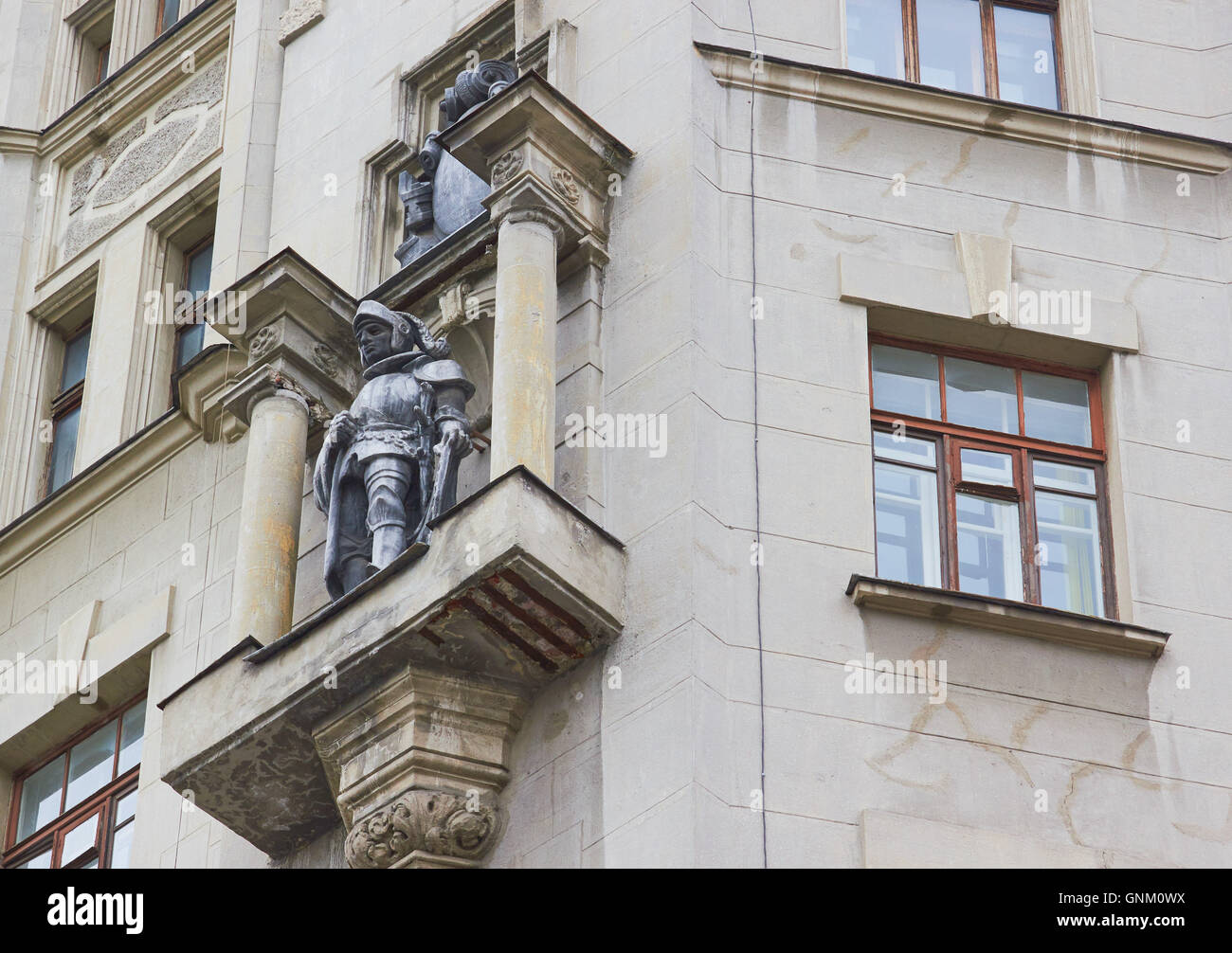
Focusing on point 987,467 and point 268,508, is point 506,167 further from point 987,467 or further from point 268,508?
point 987,467

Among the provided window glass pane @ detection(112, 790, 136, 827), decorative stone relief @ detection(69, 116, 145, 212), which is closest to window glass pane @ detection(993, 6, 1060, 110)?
window glass pane @ detection(112, 790, 136, 827)

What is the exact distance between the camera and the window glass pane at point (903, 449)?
49.9ft

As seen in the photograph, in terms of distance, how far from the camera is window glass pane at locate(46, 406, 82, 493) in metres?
20.0

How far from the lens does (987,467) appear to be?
15320mm

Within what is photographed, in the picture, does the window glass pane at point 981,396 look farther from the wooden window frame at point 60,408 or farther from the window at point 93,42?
the window at point 93,42

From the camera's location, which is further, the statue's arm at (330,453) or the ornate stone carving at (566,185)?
the ornate stone carving at (566,185)

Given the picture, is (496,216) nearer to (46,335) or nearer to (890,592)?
(890,592)

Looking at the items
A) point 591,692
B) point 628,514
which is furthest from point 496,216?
point 591,692

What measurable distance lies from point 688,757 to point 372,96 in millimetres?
6972

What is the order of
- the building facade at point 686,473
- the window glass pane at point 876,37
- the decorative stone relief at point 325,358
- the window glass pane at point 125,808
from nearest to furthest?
the building facade at point 686,473, the decorative stone relief at point 325,358, the window glass pane at point 125,808, the window glass pane at point 876,37

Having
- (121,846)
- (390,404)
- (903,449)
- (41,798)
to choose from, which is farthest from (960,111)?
(41,798)

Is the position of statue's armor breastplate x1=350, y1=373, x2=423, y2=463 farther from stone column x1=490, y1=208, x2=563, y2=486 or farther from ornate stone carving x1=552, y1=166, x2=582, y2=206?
Result: ornate stone carving x1=552, y1=166, x2=582, y2=206

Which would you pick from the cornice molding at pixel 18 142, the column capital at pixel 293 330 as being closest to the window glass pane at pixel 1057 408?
the column capital at pixel 293 330

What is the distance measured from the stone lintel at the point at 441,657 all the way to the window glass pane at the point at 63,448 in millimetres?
5537
